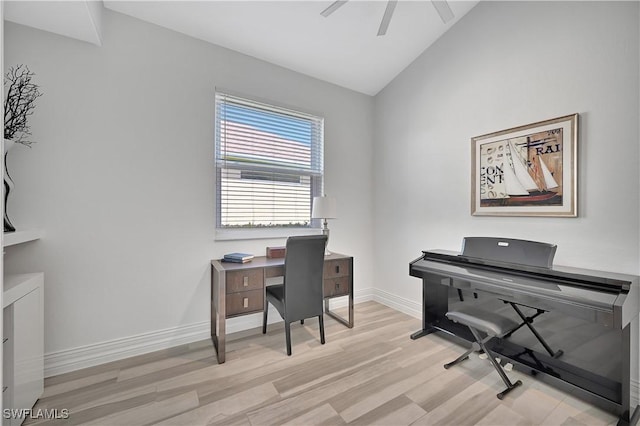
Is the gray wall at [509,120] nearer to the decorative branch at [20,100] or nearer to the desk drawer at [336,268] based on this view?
the desk drawer at [336,268]

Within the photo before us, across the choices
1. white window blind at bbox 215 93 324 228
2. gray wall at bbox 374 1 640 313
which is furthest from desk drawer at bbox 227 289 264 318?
gray wall at bbox 374 1 640 313

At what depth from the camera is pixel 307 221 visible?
3.35m

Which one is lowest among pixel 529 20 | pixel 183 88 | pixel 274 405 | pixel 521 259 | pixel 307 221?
pixel 274 405

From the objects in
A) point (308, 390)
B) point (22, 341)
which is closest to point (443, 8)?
point (308, 390)

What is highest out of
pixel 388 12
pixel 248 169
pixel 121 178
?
pixel 388 12

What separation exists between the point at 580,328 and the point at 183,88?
3.53m

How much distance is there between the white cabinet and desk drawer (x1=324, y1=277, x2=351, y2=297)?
207 centimetres

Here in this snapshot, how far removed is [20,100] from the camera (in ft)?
6.49

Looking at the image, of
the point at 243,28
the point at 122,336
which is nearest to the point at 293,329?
the point at 122,336

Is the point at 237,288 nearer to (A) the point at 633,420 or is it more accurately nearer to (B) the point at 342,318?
(B) the point at 342,318

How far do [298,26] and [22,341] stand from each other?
2993 millimetres

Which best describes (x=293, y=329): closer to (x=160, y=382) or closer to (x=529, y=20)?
(x=160, y=382)

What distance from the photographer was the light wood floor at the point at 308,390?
1.69m

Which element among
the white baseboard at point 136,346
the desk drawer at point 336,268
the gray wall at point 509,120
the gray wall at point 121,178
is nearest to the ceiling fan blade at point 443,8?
the gray wall at point 509,120
